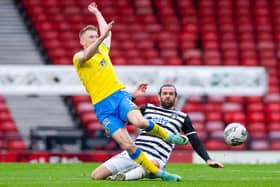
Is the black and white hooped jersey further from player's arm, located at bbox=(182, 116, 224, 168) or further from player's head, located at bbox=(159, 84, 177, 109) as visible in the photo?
player's head, located at bbox=(159, 84, 177, 109)

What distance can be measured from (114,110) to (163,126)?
0.71m


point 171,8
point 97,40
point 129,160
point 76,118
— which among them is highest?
point 171,8

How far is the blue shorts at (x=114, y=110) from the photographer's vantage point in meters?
11.1

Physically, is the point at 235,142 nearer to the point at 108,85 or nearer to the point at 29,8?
the point at 108,85

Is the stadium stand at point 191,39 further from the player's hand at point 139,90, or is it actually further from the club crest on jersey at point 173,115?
the player's hand at point 139,90

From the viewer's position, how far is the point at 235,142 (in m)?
11.7

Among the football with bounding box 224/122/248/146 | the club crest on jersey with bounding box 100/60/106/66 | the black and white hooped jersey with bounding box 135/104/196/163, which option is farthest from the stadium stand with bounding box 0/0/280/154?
the club crest on jersey with bounding box 100/60/106/66

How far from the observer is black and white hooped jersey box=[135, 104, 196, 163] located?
1160cm

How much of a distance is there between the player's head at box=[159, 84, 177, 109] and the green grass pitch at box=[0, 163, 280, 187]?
0.87 m

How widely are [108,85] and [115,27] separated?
12795mm

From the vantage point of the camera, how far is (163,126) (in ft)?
38.0

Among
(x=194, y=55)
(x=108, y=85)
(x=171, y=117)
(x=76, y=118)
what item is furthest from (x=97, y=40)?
(x=194, y=55)

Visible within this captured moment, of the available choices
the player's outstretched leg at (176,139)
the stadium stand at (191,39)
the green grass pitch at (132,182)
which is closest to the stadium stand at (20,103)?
the stadium stand at (191,39)

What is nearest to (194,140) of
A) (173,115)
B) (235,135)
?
(173,115)
